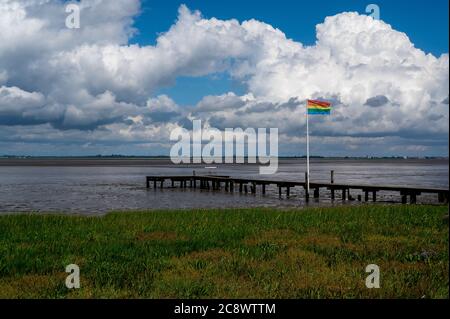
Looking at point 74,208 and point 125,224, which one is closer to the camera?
point 125,224

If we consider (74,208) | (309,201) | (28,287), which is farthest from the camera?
(309,201)

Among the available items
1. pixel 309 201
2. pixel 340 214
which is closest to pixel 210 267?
pixel 340 214

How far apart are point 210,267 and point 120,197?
38.5 meters

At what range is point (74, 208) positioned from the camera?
37.3 meters

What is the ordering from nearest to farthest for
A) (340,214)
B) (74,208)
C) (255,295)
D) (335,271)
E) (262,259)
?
(255,295)
(335,271)
(262,259)
(340,214)
(74,208)

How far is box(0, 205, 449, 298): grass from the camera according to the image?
29.3ft

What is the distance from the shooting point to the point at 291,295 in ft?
28.0

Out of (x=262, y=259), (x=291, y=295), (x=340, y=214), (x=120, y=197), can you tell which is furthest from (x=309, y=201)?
(x=291, y=295)

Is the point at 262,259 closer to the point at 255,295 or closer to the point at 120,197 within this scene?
the point at 255,295

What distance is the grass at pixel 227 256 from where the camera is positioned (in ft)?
29.3

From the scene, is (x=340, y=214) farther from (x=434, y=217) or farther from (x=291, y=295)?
(x=291, y=295)

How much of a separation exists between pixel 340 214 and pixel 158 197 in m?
30.4

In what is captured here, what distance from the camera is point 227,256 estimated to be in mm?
12070
